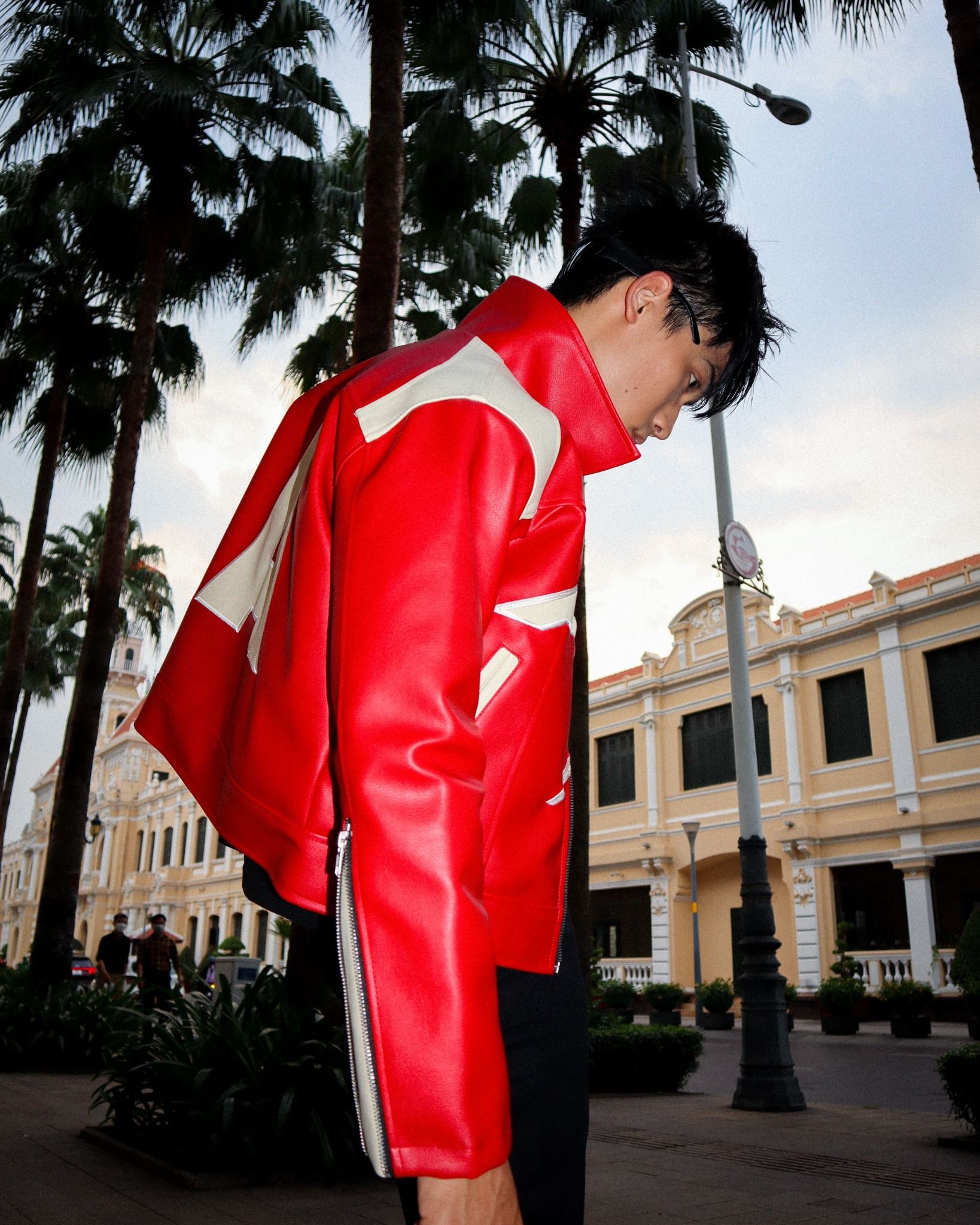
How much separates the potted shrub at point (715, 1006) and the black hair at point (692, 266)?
2396 centimetres

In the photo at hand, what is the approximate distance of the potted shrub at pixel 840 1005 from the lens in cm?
2133

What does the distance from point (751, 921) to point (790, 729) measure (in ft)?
59.6

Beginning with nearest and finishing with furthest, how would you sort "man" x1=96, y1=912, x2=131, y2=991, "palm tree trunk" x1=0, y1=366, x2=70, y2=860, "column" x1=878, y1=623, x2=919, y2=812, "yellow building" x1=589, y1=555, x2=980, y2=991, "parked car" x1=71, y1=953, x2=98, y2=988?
"man" x1=96, y1=912, x2=131, y2=991 < "palm tree trunk" x1=0, y1=366, x2=70, y2=860 < "yellow building" x1=589, y1=555, x2=980, y2=991 < "column" x1=878, y1=623, x2=919, y2=812 < "parked car" x1=71, y1=953, x2=98, y2=988

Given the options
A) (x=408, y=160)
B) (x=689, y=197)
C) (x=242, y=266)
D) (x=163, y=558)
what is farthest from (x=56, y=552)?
(x=689, y=197)

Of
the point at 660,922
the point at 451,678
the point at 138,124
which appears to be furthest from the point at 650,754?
the point at 451,678

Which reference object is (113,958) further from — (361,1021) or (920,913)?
(920,913)

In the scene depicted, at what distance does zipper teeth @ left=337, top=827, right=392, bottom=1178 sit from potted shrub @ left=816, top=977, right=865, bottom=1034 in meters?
22.9

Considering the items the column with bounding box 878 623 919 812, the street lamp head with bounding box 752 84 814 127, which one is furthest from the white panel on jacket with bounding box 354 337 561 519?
the column with bounding box 878 623 919 812

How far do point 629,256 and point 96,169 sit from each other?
13517 millimetres

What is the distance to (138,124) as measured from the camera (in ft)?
41.9

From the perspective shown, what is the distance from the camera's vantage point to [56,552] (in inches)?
1160

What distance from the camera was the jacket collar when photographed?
1402mm

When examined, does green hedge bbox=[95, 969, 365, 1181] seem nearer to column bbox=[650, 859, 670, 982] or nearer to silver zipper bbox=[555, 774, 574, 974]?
silver zipper bbox=[555, 774, 574, 974]

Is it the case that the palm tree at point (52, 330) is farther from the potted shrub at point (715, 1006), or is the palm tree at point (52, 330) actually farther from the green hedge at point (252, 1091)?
the potted shrub at point (715, 1006)
